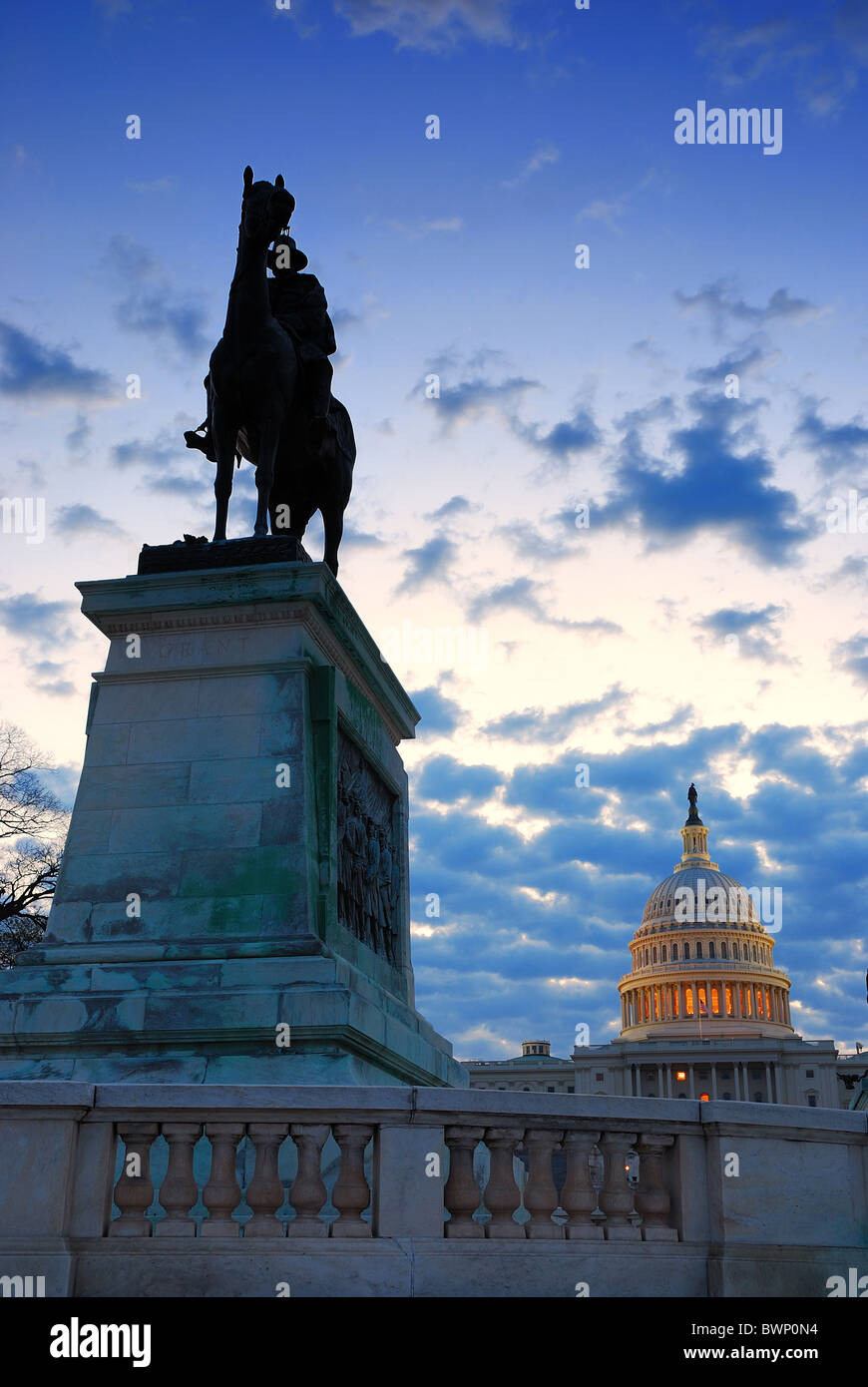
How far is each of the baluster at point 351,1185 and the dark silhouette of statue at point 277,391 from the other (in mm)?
8064

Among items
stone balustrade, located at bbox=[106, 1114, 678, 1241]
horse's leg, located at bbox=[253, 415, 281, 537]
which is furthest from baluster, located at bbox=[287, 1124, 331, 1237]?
horse's leg, located at bbox=[253, 415, 281, 537]

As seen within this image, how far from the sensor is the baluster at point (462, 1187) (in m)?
8.52

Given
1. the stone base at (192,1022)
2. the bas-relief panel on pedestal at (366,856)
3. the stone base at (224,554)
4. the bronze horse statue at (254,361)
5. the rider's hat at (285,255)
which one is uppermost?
the rider's hat at (285,255)

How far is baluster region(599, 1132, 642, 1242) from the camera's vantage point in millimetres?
8930

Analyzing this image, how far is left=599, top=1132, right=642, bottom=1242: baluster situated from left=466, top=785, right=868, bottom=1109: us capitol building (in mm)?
138225

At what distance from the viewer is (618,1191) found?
905 centimetres

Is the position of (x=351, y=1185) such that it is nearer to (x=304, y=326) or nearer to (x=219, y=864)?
(x=219, y=864)

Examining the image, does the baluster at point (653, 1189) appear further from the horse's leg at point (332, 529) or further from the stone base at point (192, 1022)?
the horse's leg at point (332, 529)

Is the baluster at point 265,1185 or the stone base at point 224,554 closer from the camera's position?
the baluster at point 265,1185

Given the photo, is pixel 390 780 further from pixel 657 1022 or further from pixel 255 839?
pixel 657 1022

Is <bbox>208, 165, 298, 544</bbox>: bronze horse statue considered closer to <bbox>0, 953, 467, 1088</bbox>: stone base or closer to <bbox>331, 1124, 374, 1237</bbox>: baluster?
<bbox>0, 953, 467, 1088</bbox>: stone base

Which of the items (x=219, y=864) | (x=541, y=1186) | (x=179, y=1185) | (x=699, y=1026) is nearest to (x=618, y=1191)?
(x=541, y=1186)

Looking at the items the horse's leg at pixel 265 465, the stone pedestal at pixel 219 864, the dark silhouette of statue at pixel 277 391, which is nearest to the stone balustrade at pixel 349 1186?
the stone pedestal at pixel 219 864

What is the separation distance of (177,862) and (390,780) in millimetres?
4812
